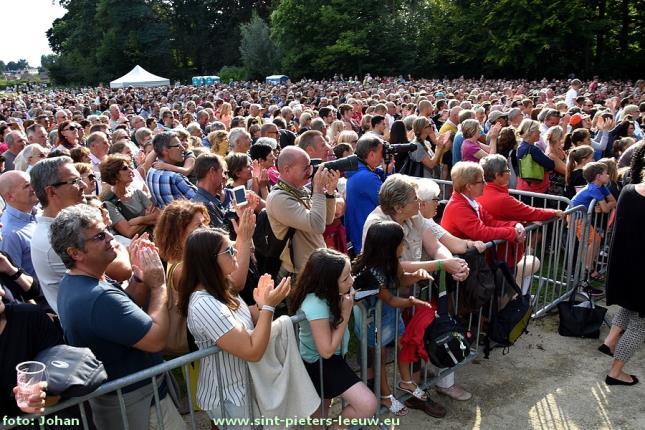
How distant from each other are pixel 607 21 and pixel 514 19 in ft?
17.7

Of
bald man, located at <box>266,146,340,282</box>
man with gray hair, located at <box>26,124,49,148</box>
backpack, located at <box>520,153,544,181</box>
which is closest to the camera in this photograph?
bald man, located at <box>266,146,340,282</box>

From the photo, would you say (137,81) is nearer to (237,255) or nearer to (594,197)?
(594,197)

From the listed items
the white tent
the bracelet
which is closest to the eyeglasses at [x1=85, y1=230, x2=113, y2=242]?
the bracelet

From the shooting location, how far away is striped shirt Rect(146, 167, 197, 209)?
4.76 metres

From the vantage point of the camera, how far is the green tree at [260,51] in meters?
43.7

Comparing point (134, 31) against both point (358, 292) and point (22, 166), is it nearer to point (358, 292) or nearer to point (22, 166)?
point (22, 166)

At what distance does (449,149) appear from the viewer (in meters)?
8.09

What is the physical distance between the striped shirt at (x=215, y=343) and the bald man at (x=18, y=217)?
1586 millimetres

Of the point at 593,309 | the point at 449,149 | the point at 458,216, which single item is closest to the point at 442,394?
the point at 458,216

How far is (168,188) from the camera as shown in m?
4.76

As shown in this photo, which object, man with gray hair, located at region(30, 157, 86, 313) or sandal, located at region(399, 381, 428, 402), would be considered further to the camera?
sandal, located at region(399, 381, 428, 402)

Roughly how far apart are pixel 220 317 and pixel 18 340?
869mm

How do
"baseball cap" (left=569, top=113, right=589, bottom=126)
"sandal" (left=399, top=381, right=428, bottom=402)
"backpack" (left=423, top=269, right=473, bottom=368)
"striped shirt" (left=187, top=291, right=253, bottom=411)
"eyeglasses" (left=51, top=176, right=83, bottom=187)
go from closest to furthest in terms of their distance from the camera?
"striped shirt" (left=187, top=291, right=253, bottom=411)
"eyeglasses" (left=51, top=176, right=83, bottom=187)
"backpack" (left=423, top=269, right=473, bottom=368)
"sandal" (left=399, top=381, right=428, bottom=402)
"baseball cap" (left=569, top=113, right=589, bottom=126)

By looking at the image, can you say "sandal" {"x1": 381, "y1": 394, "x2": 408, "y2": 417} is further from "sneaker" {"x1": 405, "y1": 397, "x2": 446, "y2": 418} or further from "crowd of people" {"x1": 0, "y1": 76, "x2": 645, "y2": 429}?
"sneaker" {"x1": 405, "y1": 397, "x2": 446, "y2": 418}
